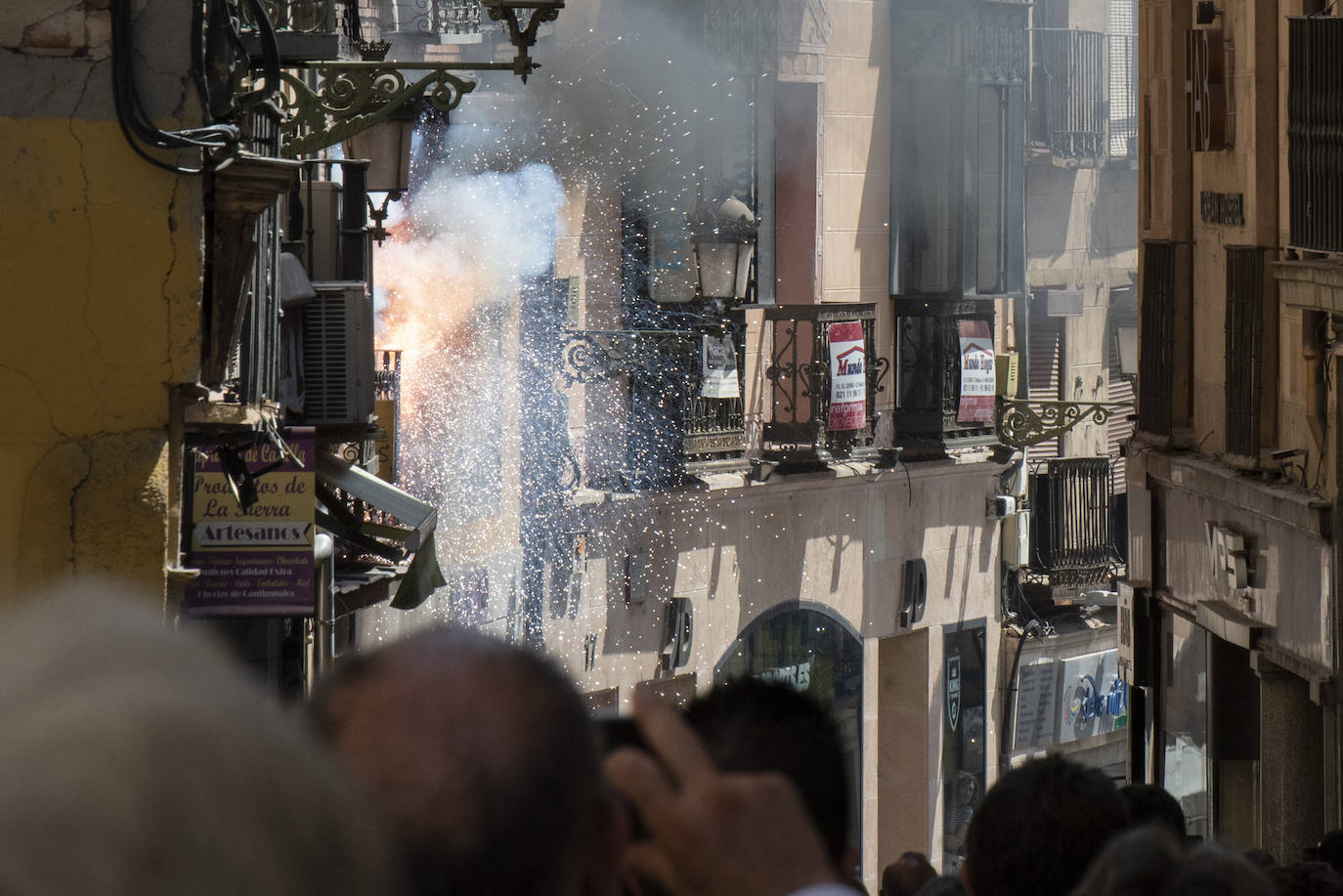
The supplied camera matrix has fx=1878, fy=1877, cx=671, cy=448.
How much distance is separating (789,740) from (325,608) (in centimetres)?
1245

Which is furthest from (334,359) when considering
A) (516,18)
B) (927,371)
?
(927,371)

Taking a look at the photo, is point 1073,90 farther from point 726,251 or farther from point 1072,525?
point 726,251

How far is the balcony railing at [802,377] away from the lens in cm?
2222

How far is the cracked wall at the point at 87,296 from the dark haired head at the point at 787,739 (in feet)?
19.0

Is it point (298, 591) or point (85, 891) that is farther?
point (298, 591)

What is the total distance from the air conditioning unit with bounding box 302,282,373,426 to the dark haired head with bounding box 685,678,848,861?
36.0ft

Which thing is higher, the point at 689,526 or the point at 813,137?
the point at 813,137

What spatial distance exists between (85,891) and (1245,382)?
13351mm

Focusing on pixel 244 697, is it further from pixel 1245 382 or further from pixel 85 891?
pixel 1245 382

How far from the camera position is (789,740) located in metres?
2.53

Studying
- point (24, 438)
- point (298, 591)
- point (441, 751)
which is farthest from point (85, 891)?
point (298, 591)

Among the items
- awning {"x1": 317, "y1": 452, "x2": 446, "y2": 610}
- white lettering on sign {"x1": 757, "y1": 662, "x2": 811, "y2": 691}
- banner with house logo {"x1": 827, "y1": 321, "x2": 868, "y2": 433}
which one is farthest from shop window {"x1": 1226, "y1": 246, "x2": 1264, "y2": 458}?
white lettering on sign {"x1": 757, "y1": 662, "x2": 811, "y2": 691}

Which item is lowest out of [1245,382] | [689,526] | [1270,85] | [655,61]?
[689,526]

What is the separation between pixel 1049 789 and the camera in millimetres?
3588
